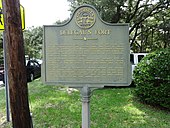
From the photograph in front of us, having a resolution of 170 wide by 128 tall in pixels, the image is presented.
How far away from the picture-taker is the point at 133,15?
15.7 m

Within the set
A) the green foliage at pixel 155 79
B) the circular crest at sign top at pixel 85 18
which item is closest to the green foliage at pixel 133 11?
the green foliage at pixel 155 79

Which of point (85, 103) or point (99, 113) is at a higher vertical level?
point (85, 103)

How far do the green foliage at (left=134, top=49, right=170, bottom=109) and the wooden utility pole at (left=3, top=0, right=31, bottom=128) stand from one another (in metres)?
3.54

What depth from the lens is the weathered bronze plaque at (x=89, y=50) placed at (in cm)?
341

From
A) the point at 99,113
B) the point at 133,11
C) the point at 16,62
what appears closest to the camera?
the point at 16,62

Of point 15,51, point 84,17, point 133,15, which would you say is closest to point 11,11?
point 15,51

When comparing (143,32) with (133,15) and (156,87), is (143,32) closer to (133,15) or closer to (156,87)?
(133,15)

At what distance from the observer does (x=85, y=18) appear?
11.3 feet

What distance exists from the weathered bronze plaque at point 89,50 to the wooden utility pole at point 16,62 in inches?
17.9

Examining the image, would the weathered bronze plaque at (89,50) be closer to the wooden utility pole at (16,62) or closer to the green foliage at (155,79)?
the wooden utility pole at (16,62)

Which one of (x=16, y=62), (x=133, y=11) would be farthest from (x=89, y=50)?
(x=133, y=11)

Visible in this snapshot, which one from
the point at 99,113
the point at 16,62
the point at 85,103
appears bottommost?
the point at 99,113

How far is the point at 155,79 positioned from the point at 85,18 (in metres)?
3.27

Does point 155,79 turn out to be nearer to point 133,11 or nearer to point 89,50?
point 89,50
